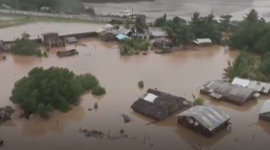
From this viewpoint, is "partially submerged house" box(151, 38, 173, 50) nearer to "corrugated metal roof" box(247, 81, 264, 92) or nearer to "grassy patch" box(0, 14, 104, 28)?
"corrugated metal roof" box(247, 81, 264, 92)

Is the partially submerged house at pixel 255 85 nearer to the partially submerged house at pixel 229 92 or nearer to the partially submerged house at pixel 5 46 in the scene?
the partially submerged house at pixel 229 92

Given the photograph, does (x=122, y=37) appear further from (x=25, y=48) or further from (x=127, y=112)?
(x=127, y=112)

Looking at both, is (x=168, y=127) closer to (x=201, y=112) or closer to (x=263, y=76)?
(x=201, y=112)

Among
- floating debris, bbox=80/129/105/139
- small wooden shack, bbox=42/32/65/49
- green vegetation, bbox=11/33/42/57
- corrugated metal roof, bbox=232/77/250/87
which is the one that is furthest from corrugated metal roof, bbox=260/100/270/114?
small wooden shack, bbox=42/32/65/49

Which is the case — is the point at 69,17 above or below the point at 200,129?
above

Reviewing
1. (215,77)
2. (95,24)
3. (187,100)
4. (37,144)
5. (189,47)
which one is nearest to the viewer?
(37,144)

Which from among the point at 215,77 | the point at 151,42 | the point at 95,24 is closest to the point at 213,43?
the point at 151,42

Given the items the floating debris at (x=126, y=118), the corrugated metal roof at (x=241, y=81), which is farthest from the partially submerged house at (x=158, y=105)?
the corrugated metal roof at (x=241, y=81)
